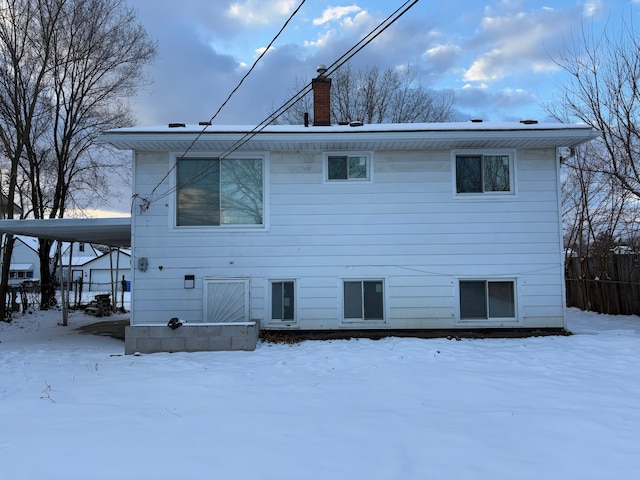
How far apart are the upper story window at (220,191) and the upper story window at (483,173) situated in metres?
4.24

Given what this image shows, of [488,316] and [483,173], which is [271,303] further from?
[483,173]

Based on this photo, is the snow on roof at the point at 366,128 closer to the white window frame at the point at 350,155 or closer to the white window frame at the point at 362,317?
the white window frame at the point at 350,155

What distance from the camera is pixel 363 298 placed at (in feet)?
28.6

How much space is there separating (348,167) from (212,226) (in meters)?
3.13

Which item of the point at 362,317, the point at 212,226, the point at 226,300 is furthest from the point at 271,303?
the point at 212,226

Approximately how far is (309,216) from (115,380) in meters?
4.65

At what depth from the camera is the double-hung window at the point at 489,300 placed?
28.6ft

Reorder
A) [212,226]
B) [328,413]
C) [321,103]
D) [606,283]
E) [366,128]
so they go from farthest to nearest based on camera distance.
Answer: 1. [606,283]
2. [321,103]
3. [212,226]
4. [366,128]
5. [328,413]

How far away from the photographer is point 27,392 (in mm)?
5148

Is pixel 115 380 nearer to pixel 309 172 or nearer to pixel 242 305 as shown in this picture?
pixel 242 305

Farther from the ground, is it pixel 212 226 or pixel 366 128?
pixel 366 128

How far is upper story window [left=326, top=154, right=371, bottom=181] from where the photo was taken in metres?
8.79

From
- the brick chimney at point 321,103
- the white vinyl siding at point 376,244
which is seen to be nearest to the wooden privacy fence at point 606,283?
the white vinyl siding at point 376,244

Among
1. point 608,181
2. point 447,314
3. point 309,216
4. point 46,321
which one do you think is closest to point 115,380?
point 309,216
